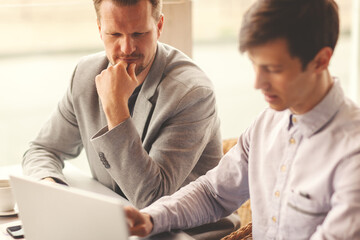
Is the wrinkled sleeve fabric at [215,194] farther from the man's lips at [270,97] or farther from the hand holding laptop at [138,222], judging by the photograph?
the man's lips at [270,97]

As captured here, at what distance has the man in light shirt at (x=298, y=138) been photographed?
45.2 inches

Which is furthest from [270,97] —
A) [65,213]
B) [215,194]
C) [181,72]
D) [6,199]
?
[6,199]

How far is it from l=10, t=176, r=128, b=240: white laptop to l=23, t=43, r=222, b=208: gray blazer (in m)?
0.47

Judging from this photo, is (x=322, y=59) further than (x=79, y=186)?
No

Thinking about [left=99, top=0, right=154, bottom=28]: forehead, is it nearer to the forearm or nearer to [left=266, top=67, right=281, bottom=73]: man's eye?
the forearm

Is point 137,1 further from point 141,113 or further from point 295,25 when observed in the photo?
point 295,25

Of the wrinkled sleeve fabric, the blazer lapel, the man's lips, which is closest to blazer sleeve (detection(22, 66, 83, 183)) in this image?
the blazer lapel

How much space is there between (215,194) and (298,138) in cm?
31

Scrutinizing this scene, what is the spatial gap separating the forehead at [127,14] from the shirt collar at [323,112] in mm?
670

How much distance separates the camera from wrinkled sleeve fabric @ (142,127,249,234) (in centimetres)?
143

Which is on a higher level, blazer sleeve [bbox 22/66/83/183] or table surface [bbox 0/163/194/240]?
blazer sleeve [bbox 22/66/83/183]

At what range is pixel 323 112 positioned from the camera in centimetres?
122

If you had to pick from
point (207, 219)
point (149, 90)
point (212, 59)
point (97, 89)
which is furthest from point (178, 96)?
point (212, 59)

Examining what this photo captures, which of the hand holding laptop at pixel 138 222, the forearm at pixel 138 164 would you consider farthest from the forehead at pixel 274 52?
the forearm at pixel 138 164
